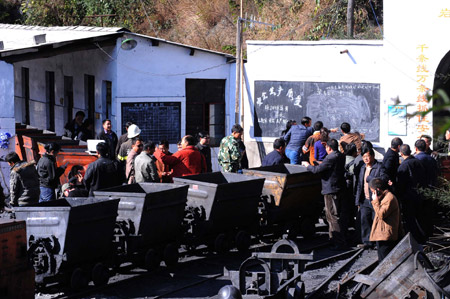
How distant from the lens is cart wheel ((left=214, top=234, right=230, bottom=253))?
12609mm

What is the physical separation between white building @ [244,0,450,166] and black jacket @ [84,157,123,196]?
22.6 feet

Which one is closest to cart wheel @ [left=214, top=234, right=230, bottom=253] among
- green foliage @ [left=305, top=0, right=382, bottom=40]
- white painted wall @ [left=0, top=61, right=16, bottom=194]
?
white painted wall @ [left=0, top=61, right=16, bottom=194]

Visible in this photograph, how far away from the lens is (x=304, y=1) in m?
29.6

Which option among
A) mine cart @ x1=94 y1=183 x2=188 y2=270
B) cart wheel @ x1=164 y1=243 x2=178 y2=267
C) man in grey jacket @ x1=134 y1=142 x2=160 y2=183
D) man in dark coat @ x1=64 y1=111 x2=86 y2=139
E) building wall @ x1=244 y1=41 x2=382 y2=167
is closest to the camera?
mine cart @ x1=94 y1=183 x2=188 y2=270

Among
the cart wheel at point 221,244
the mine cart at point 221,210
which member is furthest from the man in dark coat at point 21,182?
the cart wheel at point 221,244

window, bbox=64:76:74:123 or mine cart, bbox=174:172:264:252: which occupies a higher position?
window, bbox=64:76:74:123

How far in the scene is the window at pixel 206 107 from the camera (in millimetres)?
21953

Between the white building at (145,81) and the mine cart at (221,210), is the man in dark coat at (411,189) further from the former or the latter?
the white building at (145,81)

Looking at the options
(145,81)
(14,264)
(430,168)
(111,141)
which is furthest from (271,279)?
(145,81)

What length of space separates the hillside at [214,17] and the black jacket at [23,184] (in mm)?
14364

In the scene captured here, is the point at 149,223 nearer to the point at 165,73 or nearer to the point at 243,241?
the point at 243,241

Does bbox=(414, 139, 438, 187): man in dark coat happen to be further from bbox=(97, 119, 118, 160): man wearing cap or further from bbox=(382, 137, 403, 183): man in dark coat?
bbox=(97, 119, 118, 160): man wearing cap

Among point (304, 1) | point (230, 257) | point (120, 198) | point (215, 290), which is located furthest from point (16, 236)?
point (304, 1)

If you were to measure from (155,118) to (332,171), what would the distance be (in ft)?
28.4
